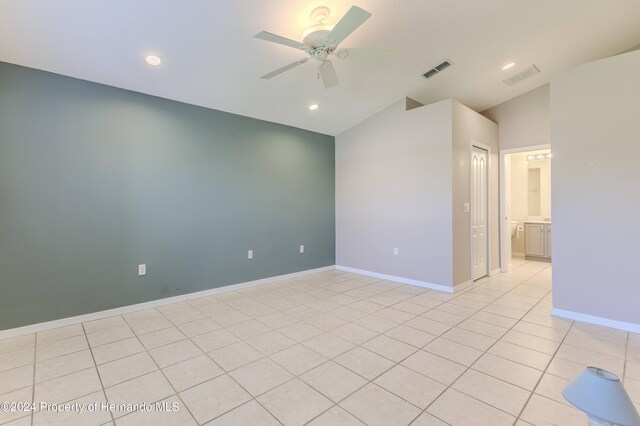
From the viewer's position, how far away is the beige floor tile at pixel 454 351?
233 centimetres

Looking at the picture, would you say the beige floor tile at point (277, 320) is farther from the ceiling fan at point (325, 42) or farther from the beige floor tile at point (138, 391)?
the ceiling fan at point (325, 42)

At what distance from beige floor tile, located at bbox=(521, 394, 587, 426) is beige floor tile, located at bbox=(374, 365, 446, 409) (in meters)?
0.48

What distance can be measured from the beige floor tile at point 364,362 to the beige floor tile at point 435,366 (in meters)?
0.17

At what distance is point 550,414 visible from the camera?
1705mm

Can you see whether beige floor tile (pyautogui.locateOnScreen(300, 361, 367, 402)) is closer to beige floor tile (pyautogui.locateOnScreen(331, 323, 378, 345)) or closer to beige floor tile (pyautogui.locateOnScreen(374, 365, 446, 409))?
beige floor tile (pyautogui.locateOnScreen(374, 365, 446, 409))

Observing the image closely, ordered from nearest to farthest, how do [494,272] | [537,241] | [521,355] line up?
1. [521,355]
2. [494,272]
3. [537,241]

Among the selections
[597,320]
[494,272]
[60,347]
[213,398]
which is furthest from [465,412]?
[494,272]

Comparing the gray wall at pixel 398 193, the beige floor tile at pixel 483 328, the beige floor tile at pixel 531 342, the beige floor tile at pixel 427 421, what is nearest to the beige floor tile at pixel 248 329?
the beige floor tile at pixel 427 421

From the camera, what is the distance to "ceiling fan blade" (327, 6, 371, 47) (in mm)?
1933

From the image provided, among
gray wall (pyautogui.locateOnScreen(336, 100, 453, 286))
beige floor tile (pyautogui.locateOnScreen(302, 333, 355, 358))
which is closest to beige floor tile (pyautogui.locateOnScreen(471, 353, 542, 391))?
beige floor tile (pyautogui.locateOnScreen(302, 333, 355, 358))

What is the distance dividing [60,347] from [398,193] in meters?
4.36

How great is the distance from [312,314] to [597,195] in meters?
3.28

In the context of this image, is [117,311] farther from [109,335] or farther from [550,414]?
[550,414]

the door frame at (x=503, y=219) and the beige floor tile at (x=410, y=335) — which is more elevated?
the door frame at (x=503, y=219)
